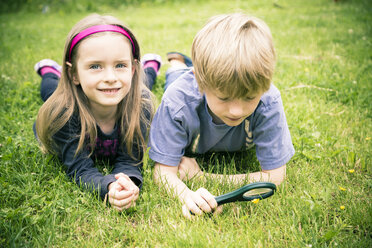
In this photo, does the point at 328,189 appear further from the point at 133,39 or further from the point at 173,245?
the point at 133,39

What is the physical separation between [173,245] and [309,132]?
5.48ft

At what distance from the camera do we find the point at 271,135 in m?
2.04

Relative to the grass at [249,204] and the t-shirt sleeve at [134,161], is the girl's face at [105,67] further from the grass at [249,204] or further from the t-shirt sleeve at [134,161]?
the grass at [249,204]

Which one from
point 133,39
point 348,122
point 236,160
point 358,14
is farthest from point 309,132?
point 358,14

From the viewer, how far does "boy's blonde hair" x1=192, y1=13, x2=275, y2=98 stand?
1576 millimetres

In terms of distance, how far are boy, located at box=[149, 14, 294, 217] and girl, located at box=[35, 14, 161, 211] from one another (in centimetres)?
25

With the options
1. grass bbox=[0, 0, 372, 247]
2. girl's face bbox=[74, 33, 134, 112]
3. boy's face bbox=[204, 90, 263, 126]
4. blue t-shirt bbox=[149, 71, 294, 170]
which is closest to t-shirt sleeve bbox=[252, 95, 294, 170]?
blue t-shirt bbox=[149, 71, 294, 170]

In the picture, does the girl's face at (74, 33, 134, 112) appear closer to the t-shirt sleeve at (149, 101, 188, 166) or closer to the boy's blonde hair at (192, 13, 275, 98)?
the t-shirt sleeve at (149, 101, 188, 166)

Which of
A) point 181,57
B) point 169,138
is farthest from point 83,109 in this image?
point 181,57

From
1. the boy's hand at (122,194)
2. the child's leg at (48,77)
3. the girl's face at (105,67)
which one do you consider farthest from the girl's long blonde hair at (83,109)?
the child's leg at (48,77)

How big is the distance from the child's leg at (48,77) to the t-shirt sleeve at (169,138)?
4.96 feet

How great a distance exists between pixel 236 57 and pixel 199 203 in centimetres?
79

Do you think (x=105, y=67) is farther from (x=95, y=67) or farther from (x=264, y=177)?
(x=264, y=177)

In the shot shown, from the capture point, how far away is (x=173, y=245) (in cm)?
152
